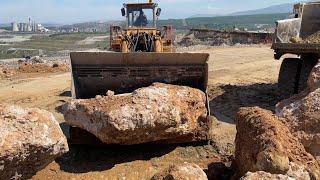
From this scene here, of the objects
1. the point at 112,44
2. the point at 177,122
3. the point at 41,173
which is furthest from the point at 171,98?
the point at 112,44

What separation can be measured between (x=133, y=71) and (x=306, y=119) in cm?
303

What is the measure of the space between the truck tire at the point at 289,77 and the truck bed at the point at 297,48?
0.69 meters

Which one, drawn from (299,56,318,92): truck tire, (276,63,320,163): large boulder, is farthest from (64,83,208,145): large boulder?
(299,56,318,92): truck tire

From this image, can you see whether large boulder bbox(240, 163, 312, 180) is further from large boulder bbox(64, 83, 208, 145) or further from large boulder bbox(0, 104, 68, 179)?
large boulder bbox(64, 83, 208, 145)

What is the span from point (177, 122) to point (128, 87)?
1334mm

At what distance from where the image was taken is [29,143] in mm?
4676

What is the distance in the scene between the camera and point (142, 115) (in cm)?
628

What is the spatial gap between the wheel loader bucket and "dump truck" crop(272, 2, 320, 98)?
2.26m

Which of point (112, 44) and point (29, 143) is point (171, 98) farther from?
point (112, 44)

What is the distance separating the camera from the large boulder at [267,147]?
4.57m

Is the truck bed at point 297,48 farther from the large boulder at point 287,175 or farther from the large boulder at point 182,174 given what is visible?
the large boulder at point 182,174

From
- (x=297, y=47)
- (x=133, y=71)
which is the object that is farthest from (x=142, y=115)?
(x=297, y=47)

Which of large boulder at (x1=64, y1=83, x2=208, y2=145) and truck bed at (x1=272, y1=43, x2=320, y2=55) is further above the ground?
truck bed at (x1=272, y1=43, x2=320, y2=55)

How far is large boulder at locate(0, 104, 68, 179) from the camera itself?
456 centimetres
